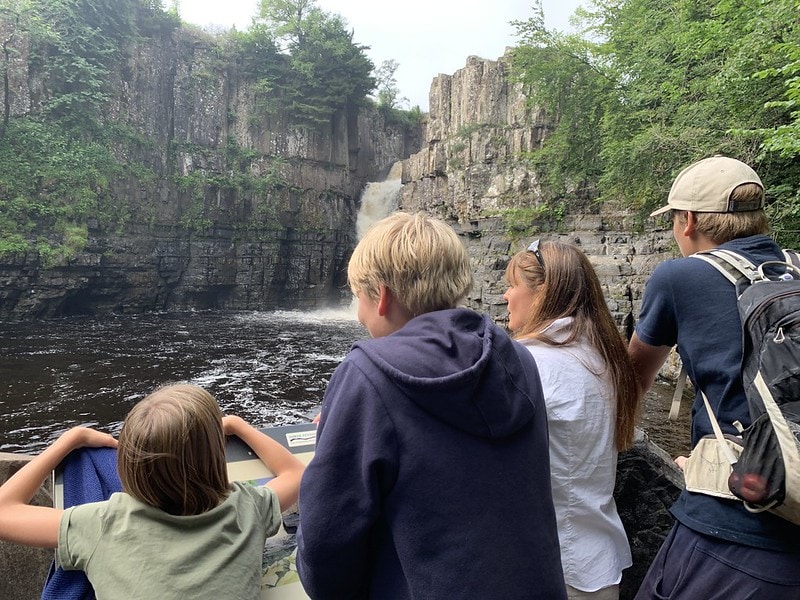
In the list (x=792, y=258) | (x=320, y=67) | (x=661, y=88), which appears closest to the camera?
(x=792, y=258)

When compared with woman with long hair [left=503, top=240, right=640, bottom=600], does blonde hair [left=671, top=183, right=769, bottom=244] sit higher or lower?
higher

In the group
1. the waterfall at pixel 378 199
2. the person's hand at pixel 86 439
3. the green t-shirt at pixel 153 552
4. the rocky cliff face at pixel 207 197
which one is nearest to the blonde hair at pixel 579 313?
the green t-shirt at pixel 153 552

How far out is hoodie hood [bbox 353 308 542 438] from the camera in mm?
1021

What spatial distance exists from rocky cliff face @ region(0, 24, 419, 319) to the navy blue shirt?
76.6ft

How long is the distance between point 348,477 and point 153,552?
0.65m

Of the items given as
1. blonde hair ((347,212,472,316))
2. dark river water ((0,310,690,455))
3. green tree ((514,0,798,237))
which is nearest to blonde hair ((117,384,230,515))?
blonde hair ((347,212,472,316))

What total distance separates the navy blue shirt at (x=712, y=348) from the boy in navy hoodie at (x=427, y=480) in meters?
0.67

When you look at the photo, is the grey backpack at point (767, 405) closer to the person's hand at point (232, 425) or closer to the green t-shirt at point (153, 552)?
the green t-shirt at point (153, 552)

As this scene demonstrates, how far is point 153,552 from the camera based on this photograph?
131 cm

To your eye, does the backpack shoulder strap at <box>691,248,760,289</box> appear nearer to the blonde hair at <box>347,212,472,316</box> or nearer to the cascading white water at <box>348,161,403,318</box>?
the blonde hair at <box>347,212,472,316</box>

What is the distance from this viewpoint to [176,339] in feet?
55.1

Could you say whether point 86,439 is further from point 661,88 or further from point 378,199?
point 378,199

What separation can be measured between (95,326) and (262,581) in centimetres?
2055

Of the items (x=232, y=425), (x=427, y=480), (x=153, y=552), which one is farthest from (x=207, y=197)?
(x=427, y=480)
